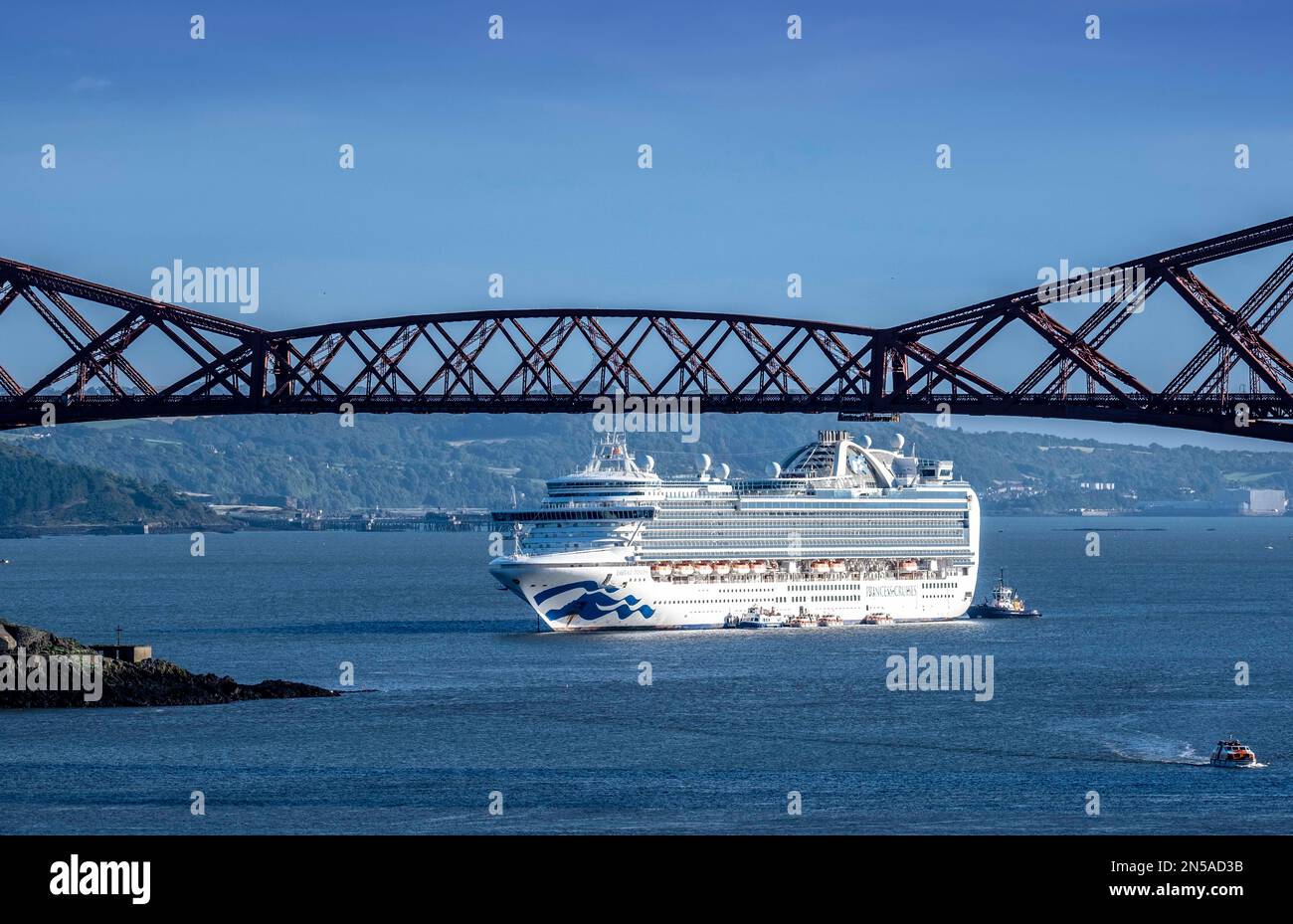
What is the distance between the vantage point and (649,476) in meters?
109

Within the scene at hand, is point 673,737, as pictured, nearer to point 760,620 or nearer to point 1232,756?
point 1232,756

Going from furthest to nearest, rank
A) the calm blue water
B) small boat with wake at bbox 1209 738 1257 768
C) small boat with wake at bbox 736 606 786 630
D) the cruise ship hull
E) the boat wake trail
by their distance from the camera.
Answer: small boat with wake at bbox 736 606 786 630 → the cruise ship hull → the boat wake trail → small boat with wake at bbox 1209 738 1257 768 → the calm blue water

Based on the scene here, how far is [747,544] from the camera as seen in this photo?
109625 millimetres

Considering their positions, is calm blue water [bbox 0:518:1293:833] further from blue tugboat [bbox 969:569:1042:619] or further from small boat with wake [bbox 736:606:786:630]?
blue tugboat [bbox 969:569:1042:619]

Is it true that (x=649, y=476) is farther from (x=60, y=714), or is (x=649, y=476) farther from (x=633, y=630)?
(x=60, y=714)

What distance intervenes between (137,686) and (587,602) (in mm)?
34167

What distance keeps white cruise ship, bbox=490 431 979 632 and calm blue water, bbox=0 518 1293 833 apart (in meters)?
3.71

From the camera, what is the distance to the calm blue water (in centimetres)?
4650

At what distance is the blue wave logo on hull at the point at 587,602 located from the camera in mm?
100750

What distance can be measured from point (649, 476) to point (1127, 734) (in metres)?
50.9

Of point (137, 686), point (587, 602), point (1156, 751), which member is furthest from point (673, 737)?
point (587, 602)

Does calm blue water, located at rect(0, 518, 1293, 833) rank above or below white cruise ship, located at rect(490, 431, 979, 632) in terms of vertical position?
below

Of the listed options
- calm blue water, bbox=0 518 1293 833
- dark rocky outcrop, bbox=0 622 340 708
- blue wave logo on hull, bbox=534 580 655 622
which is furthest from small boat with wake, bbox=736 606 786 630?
dark rocky outcrop, bbox=0 622 340 708
